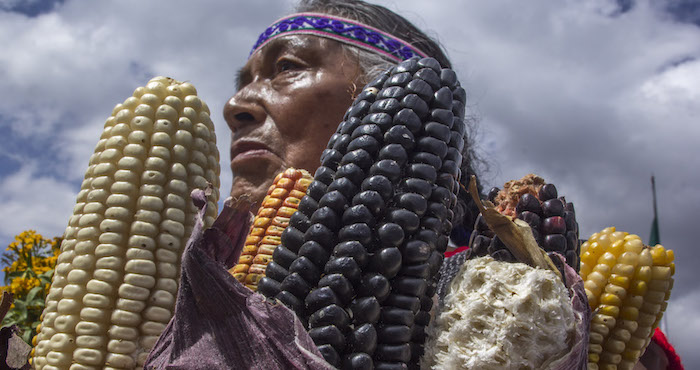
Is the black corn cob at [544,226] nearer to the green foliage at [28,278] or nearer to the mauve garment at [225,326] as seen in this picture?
the mauve garment at [225,326]

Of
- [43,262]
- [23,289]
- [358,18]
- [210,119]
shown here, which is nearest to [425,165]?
[210,119]

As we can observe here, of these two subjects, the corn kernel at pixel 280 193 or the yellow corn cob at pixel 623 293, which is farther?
the corn kernel at pixel 280 193

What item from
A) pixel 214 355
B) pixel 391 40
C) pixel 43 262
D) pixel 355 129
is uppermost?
pixel 391 40

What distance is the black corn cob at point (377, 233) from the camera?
0.73m

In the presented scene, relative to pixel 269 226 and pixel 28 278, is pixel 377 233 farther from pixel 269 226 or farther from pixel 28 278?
pixel 28 278

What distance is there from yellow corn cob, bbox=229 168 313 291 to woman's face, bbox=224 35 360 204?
0.59 m

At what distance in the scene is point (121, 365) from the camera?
101 cm

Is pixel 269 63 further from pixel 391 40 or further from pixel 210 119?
pixel 210 119

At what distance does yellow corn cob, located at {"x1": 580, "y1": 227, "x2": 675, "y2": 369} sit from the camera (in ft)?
3.55

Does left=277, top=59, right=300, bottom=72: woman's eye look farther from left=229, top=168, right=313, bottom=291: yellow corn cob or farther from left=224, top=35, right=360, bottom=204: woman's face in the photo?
left=229, top=168, right=313, bottom=291: yellow corn cob

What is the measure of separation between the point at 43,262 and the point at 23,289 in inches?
9.1

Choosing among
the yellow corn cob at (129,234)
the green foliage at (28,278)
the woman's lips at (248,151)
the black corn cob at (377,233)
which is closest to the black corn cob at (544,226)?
the black corn cob at (377,233)

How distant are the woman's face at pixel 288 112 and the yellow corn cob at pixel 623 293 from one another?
0.95 m

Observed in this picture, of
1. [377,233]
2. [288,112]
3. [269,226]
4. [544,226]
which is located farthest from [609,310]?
[288,112]
